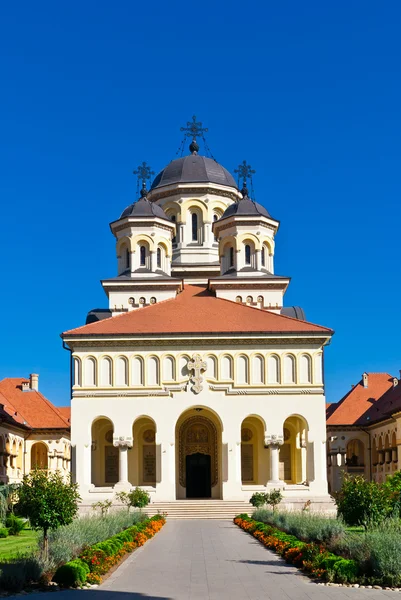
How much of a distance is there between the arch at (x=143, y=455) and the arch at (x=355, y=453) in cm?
1811

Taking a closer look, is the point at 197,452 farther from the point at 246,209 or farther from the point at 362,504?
the point at 362,504

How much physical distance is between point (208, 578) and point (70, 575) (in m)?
3.00

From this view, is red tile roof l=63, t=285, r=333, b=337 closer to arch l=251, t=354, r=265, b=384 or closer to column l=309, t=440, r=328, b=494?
arch l=251, t=354, r=265, b=384

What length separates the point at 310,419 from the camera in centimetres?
4562

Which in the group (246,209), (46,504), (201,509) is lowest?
(201,509)

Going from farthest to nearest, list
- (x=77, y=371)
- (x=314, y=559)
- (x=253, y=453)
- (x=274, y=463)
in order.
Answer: (x=253, y=453) → (x=77, y=371) → (x=274, y=463) → (x=314, y=559)

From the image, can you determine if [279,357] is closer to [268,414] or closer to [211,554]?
[268,414]

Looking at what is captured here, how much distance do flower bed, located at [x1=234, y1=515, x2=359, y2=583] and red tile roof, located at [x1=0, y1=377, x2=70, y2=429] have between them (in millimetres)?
34312

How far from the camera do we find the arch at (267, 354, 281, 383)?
152ft

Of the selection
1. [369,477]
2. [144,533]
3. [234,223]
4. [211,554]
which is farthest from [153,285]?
[211,554]

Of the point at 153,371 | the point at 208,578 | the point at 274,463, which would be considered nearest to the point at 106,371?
the point at 153,371

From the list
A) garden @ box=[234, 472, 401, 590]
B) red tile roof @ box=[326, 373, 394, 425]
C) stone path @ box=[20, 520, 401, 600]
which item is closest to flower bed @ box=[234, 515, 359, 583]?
garden @ box=[234, 472, 401, 590]

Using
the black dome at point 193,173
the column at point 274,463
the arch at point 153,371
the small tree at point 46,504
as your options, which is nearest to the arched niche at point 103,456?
the arch at point 153,371

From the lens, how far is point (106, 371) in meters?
46.5
